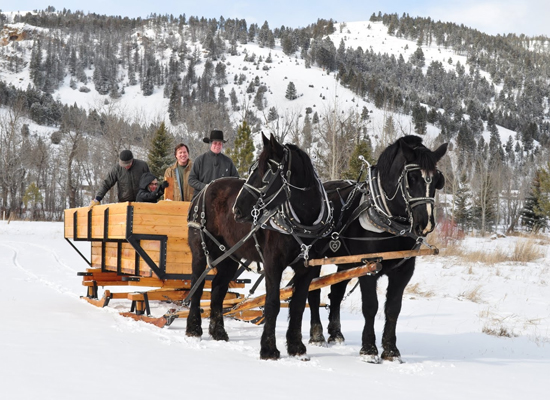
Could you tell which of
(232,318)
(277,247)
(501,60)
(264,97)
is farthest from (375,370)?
(501,60)

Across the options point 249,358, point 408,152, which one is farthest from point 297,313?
point 408,152

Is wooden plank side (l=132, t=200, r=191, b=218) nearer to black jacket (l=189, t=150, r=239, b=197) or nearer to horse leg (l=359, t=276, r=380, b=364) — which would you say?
black jacket (l=189, t=150, r=239, b=197)

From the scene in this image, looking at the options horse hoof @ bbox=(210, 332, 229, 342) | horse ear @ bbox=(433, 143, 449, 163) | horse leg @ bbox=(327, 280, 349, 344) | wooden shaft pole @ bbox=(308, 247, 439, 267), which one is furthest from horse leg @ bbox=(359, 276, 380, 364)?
horse hoof @ bbox=(210, 332, 229, 342)

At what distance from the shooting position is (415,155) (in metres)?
4.84

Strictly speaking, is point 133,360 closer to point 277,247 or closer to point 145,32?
point 277,247

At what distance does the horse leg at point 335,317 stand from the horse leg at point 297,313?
1.08 meters

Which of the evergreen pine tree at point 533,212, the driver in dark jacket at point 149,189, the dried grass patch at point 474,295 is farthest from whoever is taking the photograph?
the evergreen pine tree at point 533,212

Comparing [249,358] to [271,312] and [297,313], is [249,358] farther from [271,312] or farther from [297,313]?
[297,313]

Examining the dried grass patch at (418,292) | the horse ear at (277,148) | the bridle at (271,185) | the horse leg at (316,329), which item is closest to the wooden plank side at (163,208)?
the horse leg at (316,329)

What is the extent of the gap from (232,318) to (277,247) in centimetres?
295

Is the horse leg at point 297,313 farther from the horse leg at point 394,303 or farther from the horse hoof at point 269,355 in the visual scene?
the horse leg at point 394,303

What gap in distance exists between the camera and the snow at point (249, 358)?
374 centimetres

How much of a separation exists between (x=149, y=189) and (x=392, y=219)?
4.53 meters

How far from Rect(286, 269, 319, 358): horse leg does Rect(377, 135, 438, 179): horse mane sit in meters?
1.23
